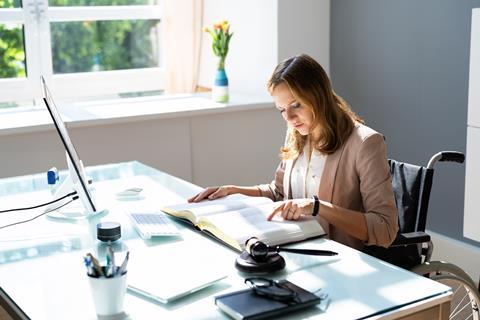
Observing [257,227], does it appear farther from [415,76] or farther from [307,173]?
[415,76]

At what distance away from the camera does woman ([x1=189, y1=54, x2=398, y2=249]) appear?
7.17 ft

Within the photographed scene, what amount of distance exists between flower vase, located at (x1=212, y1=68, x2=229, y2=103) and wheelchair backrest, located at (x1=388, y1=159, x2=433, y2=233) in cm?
186

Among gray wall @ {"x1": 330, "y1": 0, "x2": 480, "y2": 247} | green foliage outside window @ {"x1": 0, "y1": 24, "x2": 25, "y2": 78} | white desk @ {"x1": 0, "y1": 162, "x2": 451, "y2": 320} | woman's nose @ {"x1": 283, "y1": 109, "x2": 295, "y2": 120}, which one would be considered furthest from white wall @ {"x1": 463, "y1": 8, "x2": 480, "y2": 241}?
green foliage outside window @ {"x1": 0, "y1": 24, "x2": 25, "y2": 78}

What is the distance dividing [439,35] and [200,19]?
171cm

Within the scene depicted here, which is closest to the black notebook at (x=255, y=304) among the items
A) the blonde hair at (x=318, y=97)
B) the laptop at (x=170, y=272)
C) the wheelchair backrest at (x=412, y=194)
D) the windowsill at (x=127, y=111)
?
the laptop at (x=170, y=272)

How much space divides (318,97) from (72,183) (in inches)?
34.6

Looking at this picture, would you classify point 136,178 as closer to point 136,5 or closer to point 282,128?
point 282,128

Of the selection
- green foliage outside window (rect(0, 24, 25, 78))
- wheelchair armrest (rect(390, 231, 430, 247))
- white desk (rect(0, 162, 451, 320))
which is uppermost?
green foliage outside window (rect(0, 24, 25, 78))

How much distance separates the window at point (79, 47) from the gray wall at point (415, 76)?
1.31 meters

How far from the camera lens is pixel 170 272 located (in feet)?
5.90

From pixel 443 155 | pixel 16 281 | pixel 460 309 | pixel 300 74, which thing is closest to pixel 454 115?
pixel 460 309

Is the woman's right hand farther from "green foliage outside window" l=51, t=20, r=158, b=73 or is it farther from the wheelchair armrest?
"green foliage outside window" l=51, t=20, r=158, b=73

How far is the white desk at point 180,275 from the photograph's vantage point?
1.59 metres

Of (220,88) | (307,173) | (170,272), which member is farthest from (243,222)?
(220,88)
